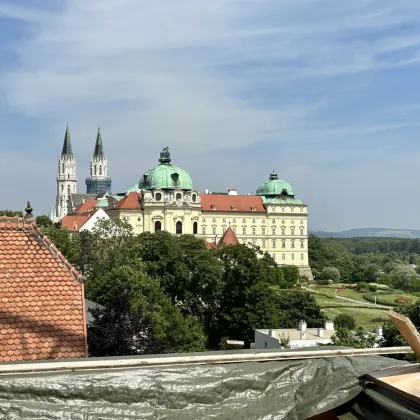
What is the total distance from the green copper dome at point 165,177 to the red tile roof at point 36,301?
86.0 m

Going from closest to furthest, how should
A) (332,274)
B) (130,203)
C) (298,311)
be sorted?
(298,311)
(130,203)
(332,274)

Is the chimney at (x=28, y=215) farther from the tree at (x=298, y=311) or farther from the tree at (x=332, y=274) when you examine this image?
the tree at (x=332, y=274)

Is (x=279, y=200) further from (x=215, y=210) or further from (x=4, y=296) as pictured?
(x=4, y=296)

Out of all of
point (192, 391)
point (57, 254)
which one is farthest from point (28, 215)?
point (192, 391)

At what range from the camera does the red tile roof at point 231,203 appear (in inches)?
4080

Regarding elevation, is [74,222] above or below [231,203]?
below

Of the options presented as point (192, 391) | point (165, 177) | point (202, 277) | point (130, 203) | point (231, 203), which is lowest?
point (202, 277)

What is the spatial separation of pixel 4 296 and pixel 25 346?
1.19m

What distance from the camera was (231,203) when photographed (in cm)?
10575

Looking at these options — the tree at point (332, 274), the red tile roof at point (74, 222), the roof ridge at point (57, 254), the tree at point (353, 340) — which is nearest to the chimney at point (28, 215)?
the roof ridge at point (57, 254)

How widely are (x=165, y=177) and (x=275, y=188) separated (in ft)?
69.0

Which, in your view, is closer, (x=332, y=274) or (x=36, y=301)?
(x=36, y=301)

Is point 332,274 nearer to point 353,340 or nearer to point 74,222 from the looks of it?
point 74,222

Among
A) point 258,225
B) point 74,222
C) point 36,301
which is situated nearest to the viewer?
point 36,301
